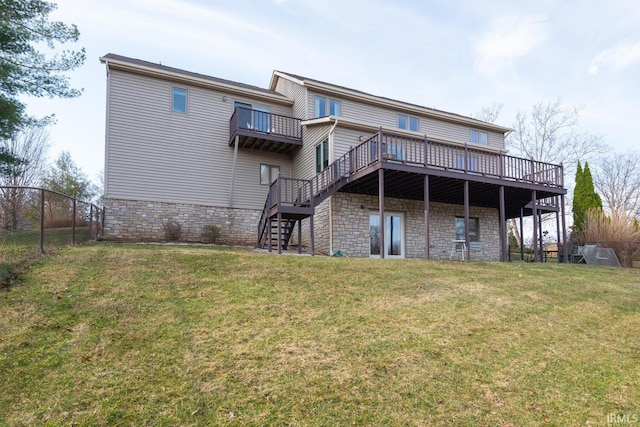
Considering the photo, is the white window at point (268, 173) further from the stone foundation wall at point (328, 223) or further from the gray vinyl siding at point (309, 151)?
the stone foundation wall at point (328, 223)

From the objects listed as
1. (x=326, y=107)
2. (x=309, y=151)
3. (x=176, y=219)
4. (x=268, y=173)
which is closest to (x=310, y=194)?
(x=309, y=151)

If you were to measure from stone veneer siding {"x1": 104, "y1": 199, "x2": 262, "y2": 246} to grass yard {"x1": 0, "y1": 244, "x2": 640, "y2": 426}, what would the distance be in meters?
7.00

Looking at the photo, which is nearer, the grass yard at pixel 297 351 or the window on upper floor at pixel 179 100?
the grass yard at pixel 297 351

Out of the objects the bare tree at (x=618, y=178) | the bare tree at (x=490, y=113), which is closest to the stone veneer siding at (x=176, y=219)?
the bare tree at (x=490, y=113)

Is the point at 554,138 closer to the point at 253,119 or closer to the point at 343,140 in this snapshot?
the point at 343,140

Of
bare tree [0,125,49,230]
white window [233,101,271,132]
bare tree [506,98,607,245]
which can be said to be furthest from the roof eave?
bare tree [0,125,49,230]

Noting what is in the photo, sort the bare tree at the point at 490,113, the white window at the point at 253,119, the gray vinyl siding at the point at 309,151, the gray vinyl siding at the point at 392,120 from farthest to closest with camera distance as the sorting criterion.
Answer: the bare tree at the point at 490,113, the gray vinyl siding at the point at 392,120, the white window at the point at 253,119, the gray vinyl siding at the point at 309,151

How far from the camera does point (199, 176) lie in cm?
1484

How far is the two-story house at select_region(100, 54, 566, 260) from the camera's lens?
1272cm

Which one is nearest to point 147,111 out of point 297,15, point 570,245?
point 297,15

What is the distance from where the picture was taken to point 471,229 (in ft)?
52.9

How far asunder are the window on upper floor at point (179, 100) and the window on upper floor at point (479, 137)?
45.2ft

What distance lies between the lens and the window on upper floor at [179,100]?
14719mm

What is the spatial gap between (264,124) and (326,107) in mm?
2737
